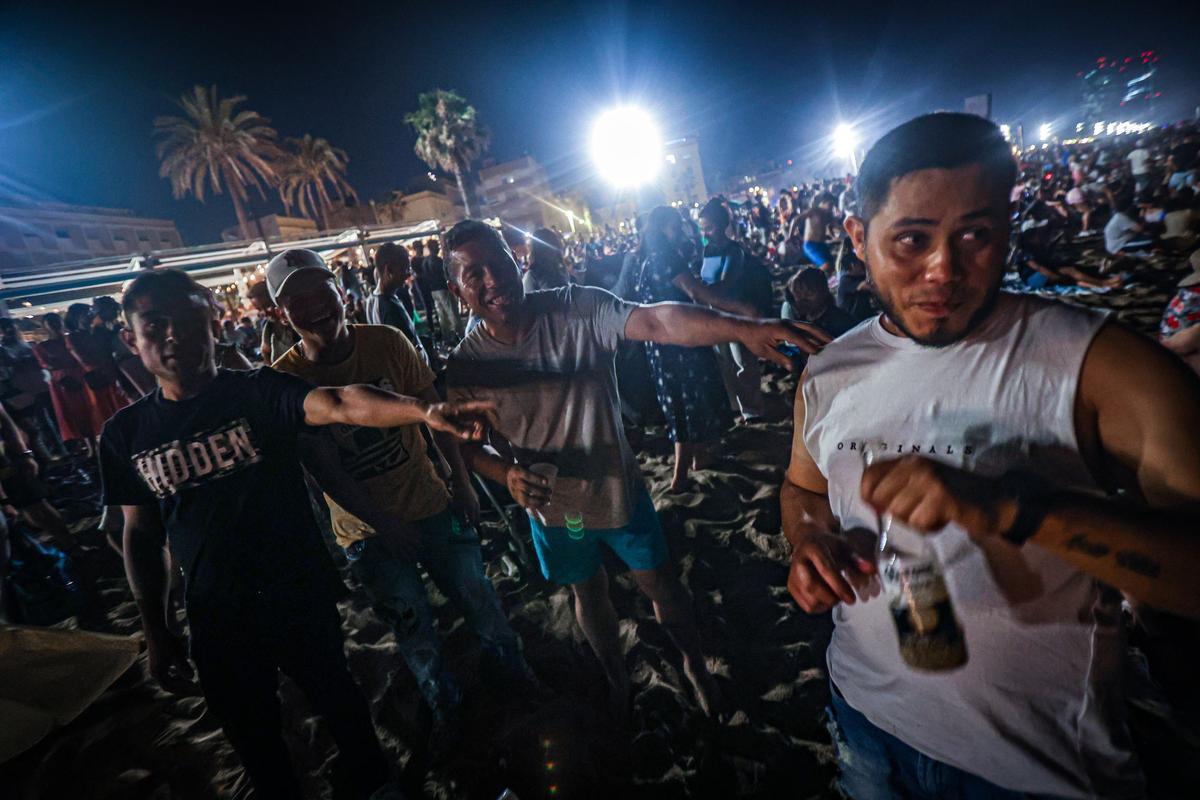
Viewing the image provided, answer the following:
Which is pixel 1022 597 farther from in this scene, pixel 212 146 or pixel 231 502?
pixel 212 146

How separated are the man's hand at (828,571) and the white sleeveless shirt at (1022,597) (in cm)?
20

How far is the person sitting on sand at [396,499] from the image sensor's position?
281 cm

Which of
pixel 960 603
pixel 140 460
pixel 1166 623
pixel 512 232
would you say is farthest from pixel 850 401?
pixel 512 232

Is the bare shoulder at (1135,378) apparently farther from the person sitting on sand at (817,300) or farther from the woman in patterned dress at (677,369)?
the woman in patterned dress at (677,369)

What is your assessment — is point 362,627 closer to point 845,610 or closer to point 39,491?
point 39,491

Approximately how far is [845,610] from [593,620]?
1679mm

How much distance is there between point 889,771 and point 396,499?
2609 mm

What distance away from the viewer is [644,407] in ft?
23.2

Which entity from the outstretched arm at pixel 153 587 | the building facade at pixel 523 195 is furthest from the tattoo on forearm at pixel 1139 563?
the building facade at pixel 523 195

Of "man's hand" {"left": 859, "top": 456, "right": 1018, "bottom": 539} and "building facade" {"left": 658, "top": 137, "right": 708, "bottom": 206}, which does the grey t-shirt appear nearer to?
"man's hand" {"left": 859, "top": 456, "right": 1018, "bottom": 539}

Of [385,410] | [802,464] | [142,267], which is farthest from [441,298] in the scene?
[802,464]

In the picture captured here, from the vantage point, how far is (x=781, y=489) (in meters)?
2.44

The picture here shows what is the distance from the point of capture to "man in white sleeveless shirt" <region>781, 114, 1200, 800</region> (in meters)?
1.02

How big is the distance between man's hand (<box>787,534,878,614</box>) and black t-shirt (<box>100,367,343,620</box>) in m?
2.20
